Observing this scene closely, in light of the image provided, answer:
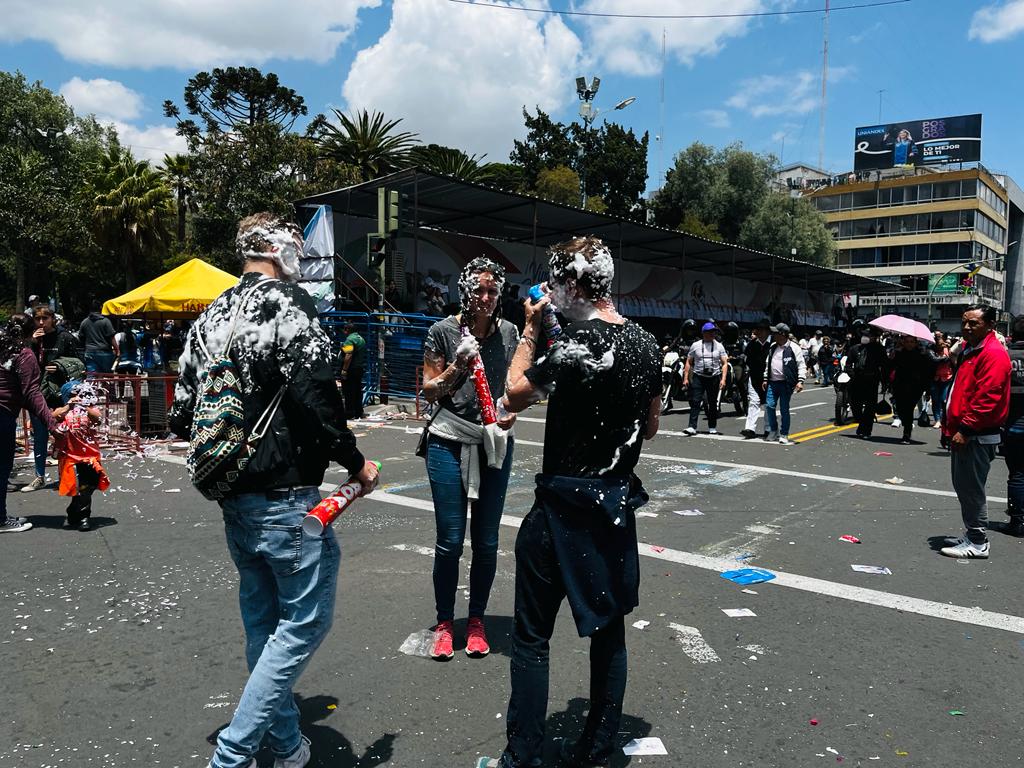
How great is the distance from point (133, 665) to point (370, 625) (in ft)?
3.80

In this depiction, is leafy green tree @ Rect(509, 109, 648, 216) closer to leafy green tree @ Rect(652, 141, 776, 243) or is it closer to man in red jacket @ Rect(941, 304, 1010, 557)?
leafy green tree @ Rect(652, 141, 776, 243)

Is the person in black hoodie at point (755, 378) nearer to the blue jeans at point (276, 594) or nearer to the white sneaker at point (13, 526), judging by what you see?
the white sneaker at point (13, 526)

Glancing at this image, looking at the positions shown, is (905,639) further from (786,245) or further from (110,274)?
(786,245)

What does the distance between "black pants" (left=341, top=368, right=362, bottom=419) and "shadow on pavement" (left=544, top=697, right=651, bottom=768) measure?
10443 millimetres

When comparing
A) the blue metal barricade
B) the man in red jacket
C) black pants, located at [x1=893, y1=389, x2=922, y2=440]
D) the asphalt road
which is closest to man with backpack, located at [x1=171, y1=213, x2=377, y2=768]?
the asphalt road

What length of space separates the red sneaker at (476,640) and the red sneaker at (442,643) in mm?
94

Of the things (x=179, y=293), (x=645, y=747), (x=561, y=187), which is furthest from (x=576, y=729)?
(x=561, y=187)

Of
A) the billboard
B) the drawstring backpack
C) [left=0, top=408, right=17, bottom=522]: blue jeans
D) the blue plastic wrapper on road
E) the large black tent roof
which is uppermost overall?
the billboard

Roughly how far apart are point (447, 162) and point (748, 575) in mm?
35351

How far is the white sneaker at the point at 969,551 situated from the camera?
222 inches

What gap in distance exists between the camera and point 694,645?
393cm

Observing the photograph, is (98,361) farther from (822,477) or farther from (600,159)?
(600,159)

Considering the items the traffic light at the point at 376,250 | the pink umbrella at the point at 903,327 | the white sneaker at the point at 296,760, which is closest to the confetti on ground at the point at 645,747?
the white sneaker at the point at 296,760

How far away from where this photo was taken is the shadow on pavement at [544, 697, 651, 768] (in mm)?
2893
